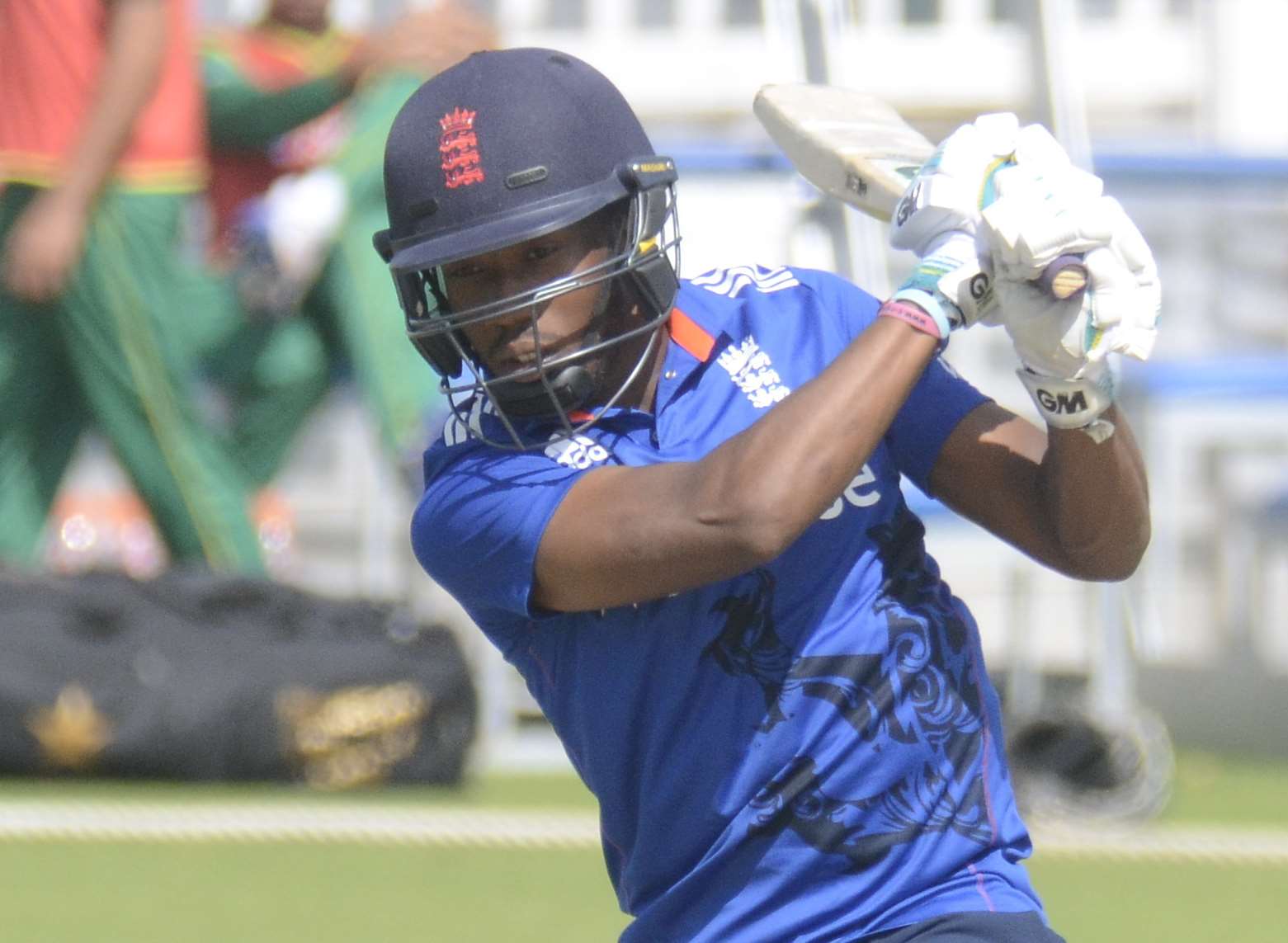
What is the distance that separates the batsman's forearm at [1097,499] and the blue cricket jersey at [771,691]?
0.53ft

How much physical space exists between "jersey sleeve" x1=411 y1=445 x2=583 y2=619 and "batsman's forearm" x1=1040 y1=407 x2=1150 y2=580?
541 millimetres

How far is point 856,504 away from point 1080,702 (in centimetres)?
339

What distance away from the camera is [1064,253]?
7.32 ft

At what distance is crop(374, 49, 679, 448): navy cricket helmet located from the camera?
96.7 inches

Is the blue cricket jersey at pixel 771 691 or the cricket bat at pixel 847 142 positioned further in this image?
the cricket bat at pixel 847 142

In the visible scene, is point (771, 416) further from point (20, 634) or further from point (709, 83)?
point (709, 83)

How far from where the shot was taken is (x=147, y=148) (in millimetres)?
6250

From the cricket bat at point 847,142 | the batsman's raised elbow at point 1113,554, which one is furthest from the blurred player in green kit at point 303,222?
the batsman's raised elbow at point 1113,554

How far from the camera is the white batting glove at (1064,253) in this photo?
7.25 ft

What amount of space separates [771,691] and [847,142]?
738 mm

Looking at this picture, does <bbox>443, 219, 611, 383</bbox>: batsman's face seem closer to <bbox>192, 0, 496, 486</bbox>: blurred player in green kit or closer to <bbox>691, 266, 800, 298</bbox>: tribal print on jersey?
<bbox>691, 266, 800, 298</bbox>: tribal print on jersey

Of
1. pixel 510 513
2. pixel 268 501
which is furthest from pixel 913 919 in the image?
pixel 268 501

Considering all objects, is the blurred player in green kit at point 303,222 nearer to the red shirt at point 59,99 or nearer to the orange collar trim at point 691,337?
the red shirt at point 59,99

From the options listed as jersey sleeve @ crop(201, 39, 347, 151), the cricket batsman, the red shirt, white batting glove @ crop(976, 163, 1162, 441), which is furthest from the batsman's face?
jersey sleeve @ crop(201, 39, 347, 151)
